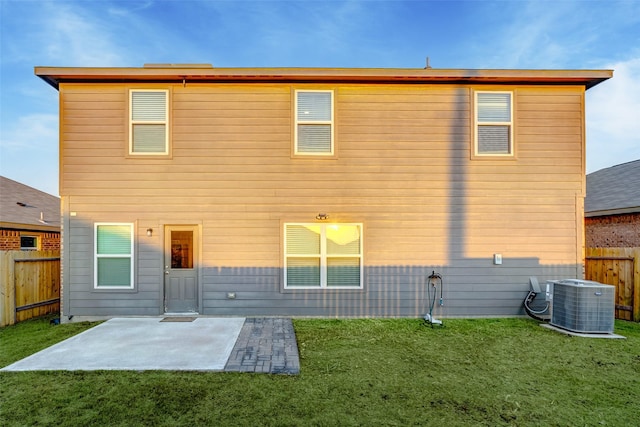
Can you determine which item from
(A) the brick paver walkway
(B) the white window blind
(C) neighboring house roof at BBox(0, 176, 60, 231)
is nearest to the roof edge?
(A) the brick paver walkway

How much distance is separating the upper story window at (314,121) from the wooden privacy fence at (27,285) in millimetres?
6166

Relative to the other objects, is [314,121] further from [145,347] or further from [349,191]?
[145,347]

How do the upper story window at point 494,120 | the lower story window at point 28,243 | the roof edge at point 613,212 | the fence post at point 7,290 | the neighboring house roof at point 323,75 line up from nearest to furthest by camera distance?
the fence post at point 7,290, the neighboring house roof at point 323,75, the upper story window at point 494,120, the roof edge at point 613,212, the lower story window at point 28,243

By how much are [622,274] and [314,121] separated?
7287 millimetres

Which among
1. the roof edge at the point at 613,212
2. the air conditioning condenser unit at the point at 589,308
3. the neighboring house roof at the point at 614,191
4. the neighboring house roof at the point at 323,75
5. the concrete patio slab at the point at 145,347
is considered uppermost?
the neighboring house roof at the point at 323,75

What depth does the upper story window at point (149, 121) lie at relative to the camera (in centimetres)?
660

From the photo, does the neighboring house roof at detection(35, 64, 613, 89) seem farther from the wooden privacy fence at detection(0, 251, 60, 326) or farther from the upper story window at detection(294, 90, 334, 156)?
the wooden privacy fence at detection(0, 251, 60, 326)

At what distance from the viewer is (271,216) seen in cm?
660

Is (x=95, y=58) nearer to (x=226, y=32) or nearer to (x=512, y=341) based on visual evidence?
(x=226, y=32)

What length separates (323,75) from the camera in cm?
643

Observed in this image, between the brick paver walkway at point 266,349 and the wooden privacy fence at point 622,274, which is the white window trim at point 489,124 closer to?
the wooden privacy fence at point 622,274

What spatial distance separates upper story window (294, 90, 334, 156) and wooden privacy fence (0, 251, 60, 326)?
6.17 metres

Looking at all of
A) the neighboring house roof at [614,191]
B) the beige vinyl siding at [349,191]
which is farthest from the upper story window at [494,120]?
the neighboring house roof at [614,191]

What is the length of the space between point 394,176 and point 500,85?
299cm
